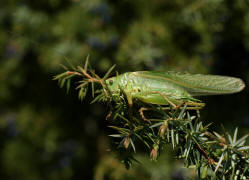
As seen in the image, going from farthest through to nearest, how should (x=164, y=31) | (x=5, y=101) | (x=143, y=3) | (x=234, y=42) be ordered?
(x=5, y=101) < (x=143, y=3) < (x=164, y=31) < (x=234, y=42)

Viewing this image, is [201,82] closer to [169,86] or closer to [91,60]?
[169,86]

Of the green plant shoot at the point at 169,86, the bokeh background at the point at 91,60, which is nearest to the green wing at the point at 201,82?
the green plant shoot at the point at 169,86

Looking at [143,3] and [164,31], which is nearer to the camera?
[164,31]

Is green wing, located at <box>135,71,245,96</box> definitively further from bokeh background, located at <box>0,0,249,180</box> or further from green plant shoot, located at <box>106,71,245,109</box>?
bokeh background, located at <box>0,0,249,180</box>

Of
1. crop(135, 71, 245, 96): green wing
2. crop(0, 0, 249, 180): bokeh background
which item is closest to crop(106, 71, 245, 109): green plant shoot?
crop(135, 71, 245, 96): green wing

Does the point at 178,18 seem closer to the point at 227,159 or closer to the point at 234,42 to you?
the point at 234,42

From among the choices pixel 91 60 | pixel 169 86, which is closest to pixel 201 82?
pixel 169 86

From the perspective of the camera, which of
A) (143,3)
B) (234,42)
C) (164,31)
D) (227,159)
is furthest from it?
(143,3)

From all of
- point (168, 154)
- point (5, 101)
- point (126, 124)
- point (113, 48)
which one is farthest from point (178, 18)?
point (5, 101)
